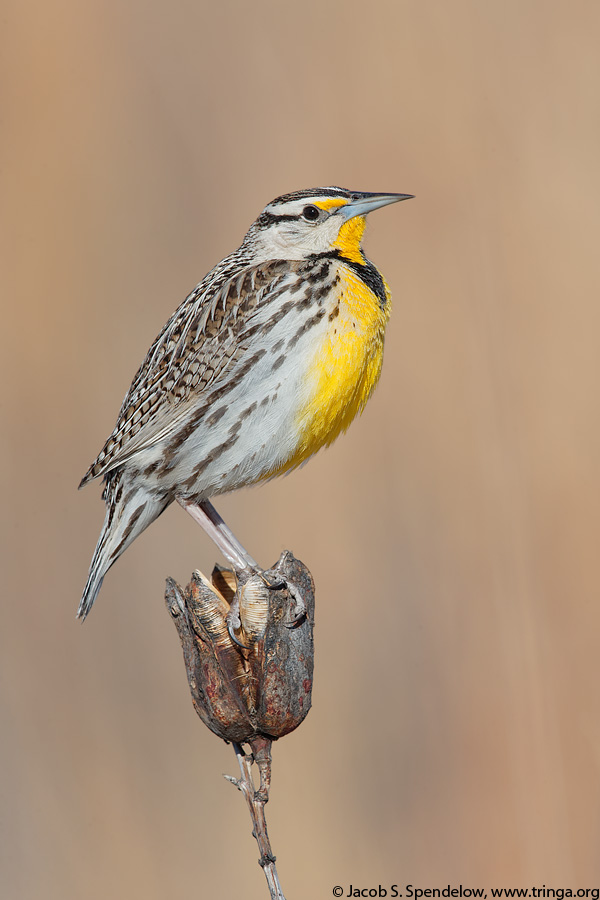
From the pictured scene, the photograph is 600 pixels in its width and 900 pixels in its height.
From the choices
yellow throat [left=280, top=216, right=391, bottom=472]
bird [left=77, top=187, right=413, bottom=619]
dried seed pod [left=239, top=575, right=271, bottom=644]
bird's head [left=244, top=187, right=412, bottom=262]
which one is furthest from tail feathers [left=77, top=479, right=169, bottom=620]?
dried seed pod [left=239, top=575, right=271, bottom=644]

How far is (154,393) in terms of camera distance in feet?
6.84

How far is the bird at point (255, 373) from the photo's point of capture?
6.25ft

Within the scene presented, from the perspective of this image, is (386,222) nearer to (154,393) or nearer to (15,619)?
(154,393)

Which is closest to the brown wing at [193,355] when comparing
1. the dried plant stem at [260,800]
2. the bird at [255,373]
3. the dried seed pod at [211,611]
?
the bird at [255,373]

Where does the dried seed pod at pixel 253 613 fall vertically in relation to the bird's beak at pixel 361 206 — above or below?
below

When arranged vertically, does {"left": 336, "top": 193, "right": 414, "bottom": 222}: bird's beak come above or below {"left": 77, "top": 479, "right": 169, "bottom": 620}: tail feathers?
above

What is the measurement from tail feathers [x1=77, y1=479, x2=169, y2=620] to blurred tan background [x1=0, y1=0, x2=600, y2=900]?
65 centimetres

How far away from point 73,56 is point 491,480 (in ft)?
5.77

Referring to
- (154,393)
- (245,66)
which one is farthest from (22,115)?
(154,393)

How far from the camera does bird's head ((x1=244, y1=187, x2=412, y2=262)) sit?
6.76 feet

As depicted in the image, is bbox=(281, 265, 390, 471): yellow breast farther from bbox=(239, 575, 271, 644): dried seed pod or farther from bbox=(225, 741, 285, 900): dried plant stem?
bbox=(225, 741, 285, 900): dried plant stem

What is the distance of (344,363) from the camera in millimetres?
1884

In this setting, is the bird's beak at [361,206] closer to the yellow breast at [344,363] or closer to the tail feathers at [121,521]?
the yellow breast at [344,363]

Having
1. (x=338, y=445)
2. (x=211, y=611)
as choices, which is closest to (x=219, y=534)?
(x=211, y=611)
